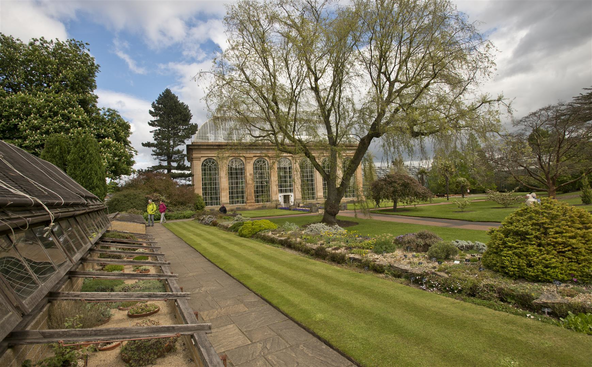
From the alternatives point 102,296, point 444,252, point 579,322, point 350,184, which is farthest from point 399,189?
point 102,296

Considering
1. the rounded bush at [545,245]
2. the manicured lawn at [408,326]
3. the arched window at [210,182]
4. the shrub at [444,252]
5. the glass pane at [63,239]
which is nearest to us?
the manicured lawn at [408,326]

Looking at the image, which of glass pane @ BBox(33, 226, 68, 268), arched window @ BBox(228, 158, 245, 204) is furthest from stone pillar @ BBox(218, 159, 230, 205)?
glass pane @ BBox(33, 226, 68, 268)

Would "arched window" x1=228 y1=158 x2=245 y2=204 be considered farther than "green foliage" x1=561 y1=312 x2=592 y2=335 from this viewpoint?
Yes

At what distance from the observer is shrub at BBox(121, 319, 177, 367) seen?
3.35 metres

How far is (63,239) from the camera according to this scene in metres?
4.93

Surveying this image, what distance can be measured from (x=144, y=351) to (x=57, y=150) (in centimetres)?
2003

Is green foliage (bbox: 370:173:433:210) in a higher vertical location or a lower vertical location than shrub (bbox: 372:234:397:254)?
higher

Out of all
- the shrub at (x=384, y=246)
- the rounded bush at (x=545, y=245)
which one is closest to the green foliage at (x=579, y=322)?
the rounded bush at (x=545, y=245)

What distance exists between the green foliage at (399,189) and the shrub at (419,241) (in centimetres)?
1729

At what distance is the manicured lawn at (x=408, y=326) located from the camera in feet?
11.5

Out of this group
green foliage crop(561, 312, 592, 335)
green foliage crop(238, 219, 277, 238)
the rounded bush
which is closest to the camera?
green foliage crop(561, 312, 592, 335)

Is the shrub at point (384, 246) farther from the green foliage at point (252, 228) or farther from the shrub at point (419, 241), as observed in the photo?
the green foliage at point (252, 228)

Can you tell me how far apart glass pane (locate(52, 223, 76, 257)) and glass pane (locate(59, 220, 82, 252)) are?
0.20 meters

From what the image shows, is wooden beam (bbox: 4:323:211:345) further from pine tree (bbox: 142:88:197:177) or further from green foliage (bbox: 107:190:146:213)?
pine tree (bbox: 142:88:197:177)
